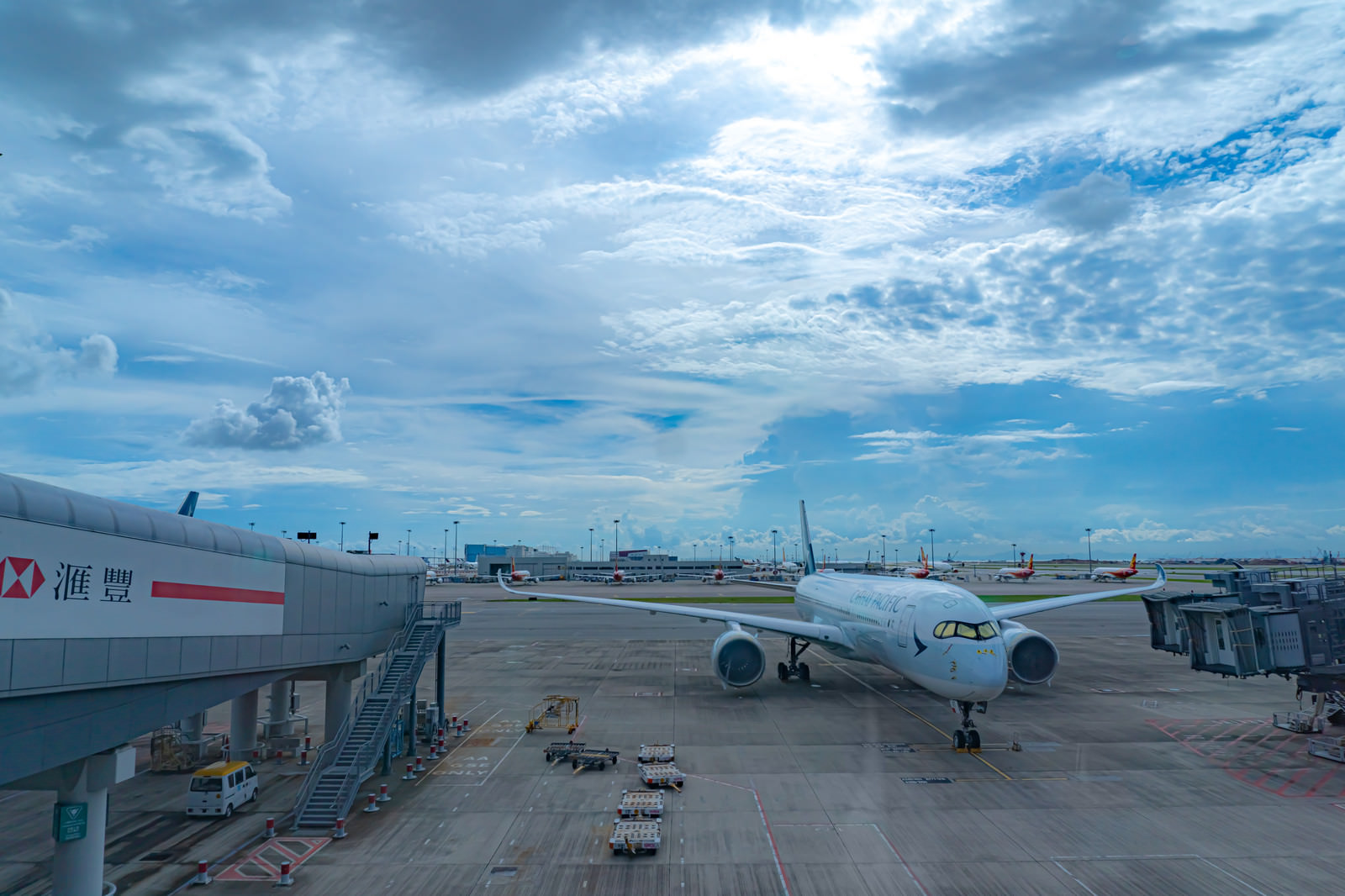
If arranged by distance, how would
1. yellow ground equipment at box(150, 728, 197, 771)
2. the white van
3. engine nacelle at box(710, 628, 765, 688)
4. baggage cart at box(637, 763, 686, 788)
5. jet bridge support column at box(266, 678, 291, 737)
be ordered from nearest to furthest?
the white van, baggage cart at box(637, 763, 686, 788), yellow ground equipment at box(150, 728, 197, 771), jet bridge support column at box(266, 678, 291, 737), engine nacelle at box(710, 628, 765, 688)

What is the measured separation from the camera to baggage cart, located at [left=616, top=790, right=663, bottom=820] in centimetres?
2197

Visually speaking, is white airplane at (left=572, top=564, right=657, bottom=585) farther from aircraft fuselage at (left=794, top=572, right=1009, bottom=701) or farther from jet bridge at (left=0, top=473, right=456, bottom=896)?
jet bridge at (left=0, top=473, right=456, bottom=896)

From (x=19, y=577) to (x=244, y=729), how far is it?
1869 cm

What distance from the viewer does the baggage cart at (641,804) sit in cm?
2197

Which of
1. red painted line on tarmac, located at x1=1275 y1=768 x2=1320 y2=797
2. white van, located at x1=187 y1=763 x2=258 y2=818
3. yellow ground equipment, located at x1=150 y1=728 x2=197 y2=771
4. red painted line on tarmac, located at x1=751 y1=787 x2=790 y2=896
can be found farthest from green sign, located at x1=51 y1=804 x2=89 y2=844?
red painted line on tarmac, located at x1=1275 y1=768 x2=1320 y2=797

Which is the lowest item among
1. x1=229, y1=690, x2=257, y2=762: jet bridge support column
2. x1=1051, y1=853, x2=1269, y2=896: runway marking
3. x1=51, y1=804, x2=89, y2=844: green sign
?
x1=1051, y1=853, x2=1269, y2=896: runway marking

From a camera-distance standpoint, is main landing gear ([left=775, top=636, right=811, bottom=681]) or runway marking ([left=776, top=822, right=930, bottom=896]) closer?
runway marking ([left=776, top=822, right=930, bottom=896])

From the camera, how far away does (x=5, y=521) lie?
41.1 feet

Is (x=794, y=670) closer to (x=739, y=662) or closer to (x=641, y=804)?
(x=739, y=662)

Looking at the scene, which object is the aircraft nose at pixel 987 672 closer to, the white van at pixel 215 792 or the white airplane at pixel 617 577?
the white van at pixel 215 792

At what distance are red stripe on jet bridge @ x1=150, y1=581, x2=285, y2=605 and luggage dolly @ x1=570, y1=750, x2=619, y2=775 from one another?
39.1 ft

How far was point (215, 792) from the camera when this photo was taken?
2248cm

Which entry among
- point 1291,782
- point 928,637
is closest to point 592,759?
point 928,637

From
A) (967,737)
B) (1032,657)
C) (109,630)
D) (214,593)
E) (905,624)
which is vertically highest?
(214,593)
